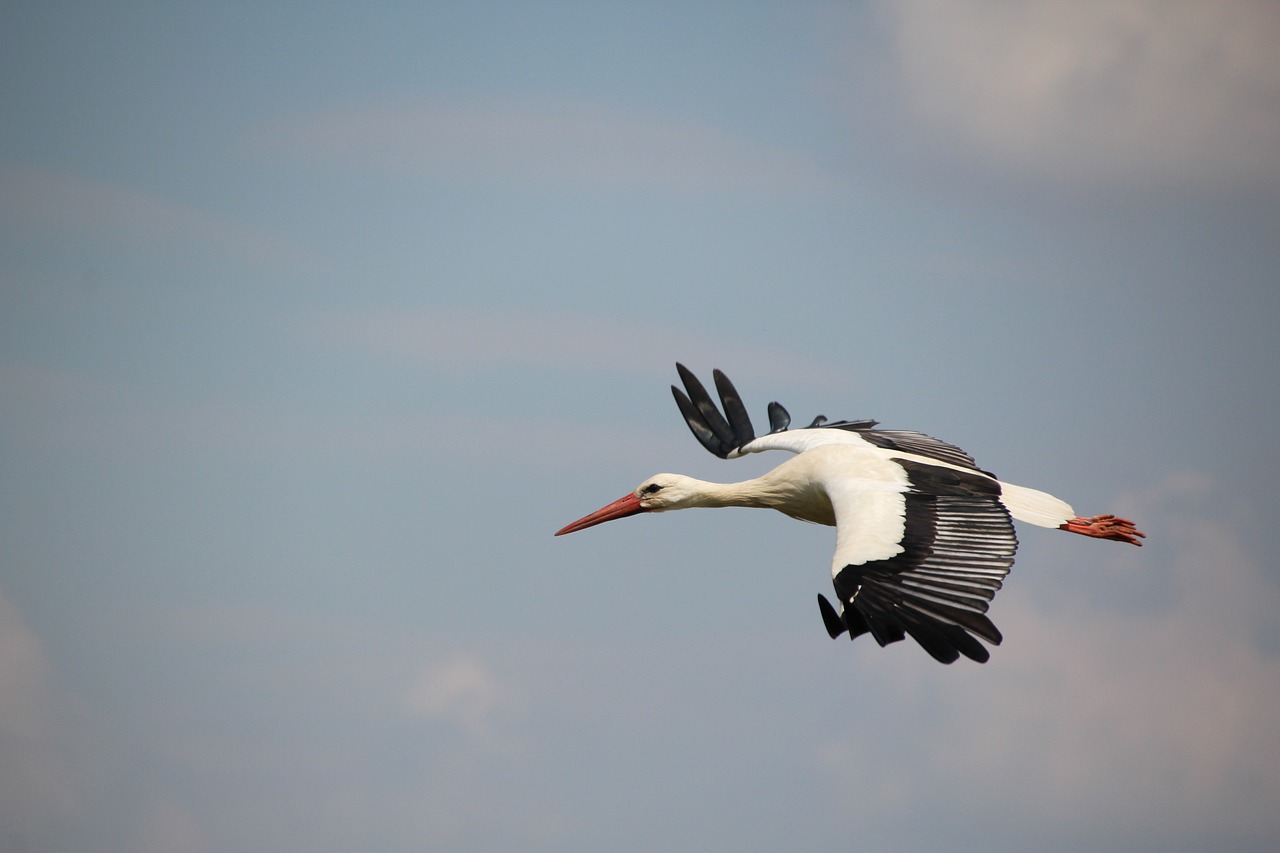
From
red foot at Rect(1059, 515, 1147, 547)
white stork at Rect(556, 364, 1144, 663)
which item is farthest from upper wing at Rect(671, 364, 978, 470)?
red foot at Rect(1059, 515, 1147, 547)

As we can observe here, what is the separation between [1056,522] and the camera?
1430 centimetres

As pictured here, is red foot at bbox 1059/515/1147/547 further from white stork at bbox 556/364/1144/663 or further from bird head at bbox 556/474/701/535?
bird head at bbox 556/474/701/535

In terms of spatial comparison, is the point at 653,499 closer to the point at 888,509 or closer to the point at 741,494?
the point at 741,494

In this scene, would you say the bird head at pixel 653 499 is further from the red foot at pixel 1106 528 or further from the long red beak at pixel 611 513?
the red foot at pixel 1106 528

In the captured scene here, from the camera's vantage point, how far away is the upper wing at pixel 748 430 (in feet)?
48.9

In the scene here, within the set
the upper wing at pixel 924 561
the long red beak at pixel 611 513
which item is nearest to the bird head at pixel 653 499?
the long red beak at pixel 611 513

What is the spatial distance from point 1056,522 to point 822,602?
4.84m

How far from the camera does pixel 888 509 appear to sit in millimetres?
11984

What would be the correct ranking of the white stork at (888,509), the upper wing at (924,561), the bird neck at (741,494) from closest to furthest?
the upper wing at (924,561) → the white stork at (888,509) → the bird neck at (741,494)

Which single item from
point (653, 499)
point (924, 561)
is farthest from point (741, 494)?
point (924, 561)

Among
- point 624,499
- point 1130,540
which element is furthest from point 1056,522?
point 624,499

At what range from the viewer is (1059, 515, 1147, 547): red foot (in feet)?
48.4

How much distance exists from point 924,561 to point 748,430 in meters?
6.26

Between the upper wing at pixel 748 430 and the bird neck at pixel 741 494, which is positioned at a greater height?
the upper wing at pixel 748 430
